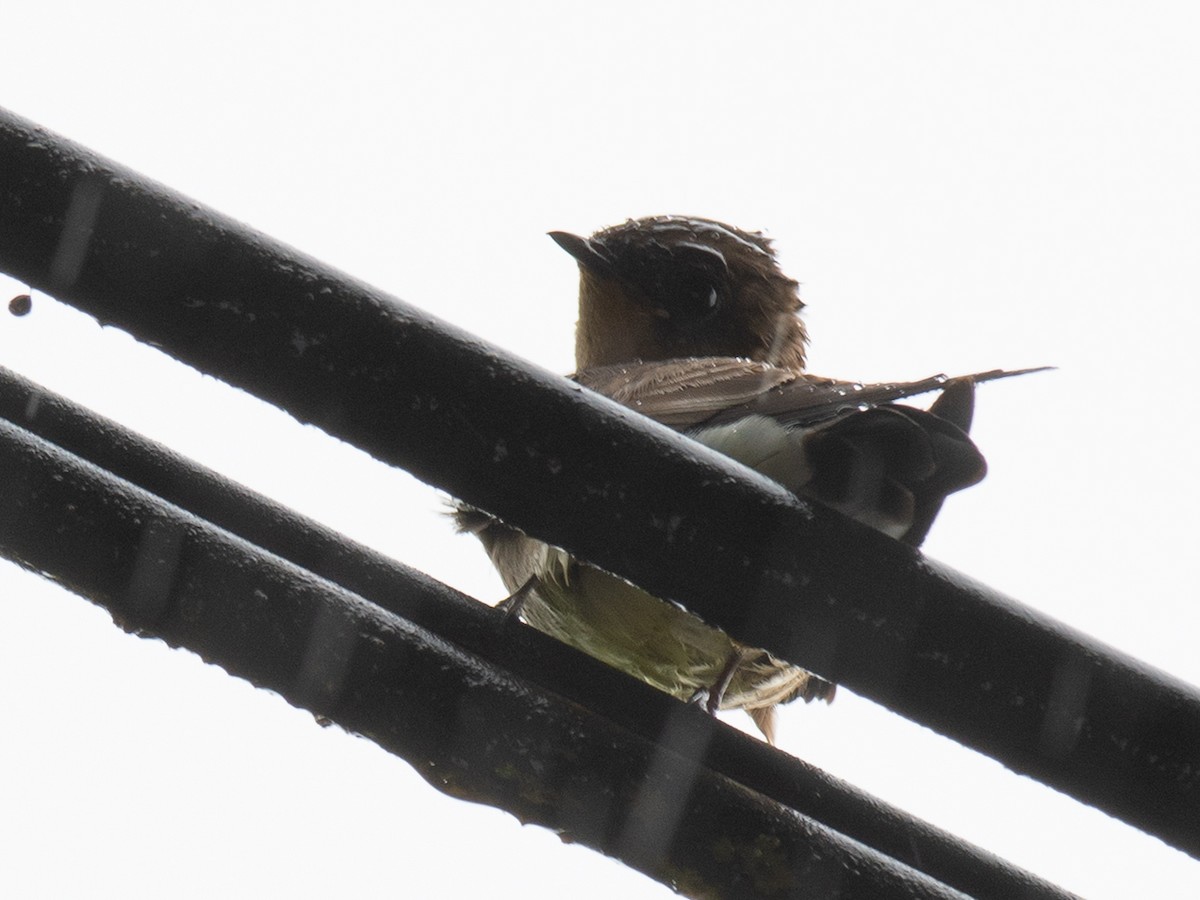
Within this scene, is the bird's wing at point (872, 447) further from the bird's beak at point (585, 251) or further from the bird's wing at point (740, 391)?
the bird's beak at point (585, 251)

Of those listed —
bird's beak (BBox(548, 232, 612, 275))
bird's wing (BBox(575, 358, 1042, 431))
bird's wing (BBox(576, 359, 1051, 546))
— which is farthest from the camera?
bird's beak (BBox(548, 232, 612, 275))

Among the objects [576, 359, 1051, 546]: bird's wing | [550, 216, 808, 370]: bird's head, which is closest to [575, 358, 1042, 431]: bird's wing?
[576, 359, 1051, 546]: bird's wing

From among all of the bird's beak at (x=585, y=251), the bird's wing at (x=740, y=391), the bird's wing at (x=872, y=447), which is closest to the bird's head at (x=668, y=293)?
the bird's beak at (x=585, y=251)

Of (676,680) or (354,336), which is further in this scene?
(676,680)

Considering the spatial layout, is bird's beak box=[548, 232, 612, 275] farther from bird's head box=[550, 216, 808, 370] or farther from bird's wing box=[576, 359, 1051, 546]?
bird's wing box=[576, 359, 1051, 546]

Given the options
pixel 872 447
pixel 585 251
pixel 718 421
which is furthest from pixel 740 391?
pixel 585 251

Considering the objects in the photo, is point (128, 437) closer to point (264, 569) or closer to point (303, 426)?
point (264, 569)

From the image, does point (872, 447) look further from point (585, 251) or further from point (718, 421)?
point (585, 251)

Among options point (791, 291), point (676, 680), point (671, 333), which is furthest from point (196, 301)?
point (791, 291)
